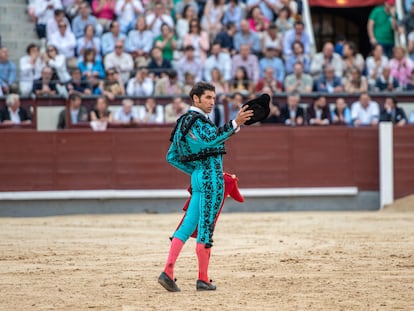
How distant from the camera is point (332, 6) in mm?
17438

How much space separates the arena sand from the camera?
6276mm

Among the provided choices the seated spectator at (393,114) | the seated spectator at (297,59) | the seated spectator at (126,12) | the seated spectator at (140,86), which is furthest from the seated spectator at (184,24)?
the seated spectator at (393,114)

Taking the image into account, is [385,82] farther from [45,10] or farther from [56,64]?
[45,10]

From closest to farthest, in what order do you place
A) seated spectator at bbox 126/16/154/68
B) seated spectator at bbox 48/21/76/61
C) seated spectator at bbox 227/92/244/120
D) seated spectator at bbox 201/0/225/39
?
1. seated spectator at bbox 227/92/244/120
2. seated spectator at bbox 48/21/76/61
3. seated spectator at bbox 126/16/154/68
4. seated spectator at bbox 201/0/225/39

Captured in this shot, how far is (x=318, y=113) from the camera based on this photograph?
14.3 m

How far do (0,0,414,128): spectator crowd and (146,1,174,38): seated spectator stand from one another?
0.02 m

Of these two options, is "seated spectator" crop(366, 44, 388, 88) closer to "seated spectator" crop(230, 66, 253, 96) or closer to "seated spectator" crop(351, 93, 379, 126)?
"seated spectator" crop(351, 93, 379, 126)

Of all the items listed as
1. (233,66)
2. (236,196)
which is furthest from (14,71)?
(236,196)

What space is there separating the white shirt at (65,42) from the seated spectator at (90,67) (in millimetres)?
379

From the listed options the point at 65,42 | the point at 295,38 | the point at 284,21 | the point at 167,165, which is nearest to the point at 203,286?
the point at 167,165

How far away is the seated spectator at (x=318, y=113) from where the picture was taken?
14242mm

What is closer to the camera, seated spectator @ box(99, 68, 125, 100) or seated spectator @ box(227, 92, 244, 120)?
seated spectator @ box(227, 92, 244, 120)

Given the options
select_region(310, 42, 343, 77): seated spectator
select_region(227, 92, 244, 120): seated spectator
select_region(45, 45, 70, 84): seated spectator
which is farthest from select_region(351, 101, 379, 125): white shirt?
select_region(45, 45, 70, 84): seated spectator

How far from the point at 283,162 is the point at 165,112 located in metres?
1.66
